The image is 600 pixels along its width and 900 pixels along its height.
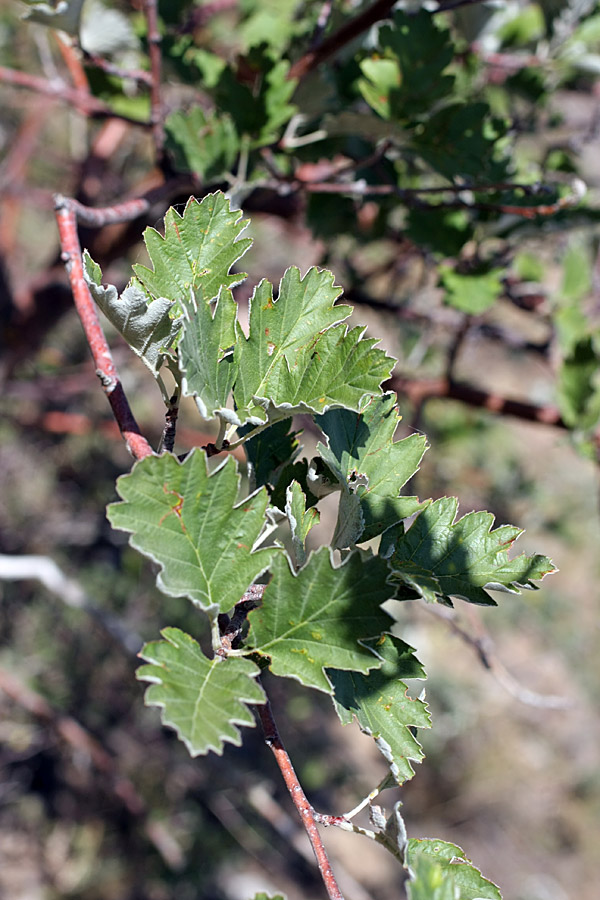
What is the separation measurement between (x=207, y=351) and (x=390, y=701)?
31 centimetres

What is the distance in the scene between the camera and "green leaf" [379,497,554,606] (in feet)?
1.70

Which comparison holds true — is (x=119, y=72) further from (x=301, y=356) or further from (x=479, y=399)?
(x=479, y=399)

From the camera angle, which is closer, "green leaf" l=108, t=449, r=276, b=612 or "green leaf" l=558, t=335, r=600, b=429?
"green leaf" l=108, t=449, r=276, b=612

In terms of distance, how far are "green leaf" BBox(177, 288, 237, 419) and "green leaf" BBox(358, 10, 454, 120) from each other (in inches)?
20.3

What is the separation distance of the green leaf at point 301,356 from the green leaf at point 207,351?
0.01 meters

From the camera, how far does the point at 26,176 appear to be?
8.95ft

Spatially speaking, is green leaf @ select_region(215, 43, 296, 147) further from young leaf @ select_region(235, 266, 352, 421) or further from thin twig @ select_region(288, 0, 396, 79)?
young leaf @ select_region(235, 266, 352, 421)

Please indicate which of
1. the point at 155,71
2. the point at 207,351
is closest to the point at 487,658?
the point at 207,351

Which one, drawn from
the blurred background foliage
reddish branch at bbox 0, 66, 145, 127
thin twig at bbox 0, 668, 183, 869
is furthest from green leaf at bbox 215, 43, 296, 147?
thin twig at bbox 0, 668, 183, 869

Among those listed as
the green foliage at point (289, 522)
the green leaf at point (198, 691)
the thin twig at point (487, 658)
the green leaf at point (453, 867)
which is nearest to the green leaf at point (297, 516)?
the green foliage at point (289, 522)

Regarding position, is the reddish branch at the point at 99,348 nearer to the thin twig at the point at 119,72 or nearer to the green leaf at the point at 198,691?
the green leaf at the point at 198,691

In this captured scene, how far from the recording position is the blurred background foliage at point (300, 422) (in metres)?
0.97

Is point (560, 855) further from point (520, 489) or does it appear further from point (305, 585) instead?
point (305, 585)

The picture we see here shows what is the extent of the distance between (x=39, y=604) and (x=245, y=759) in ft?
3.52
